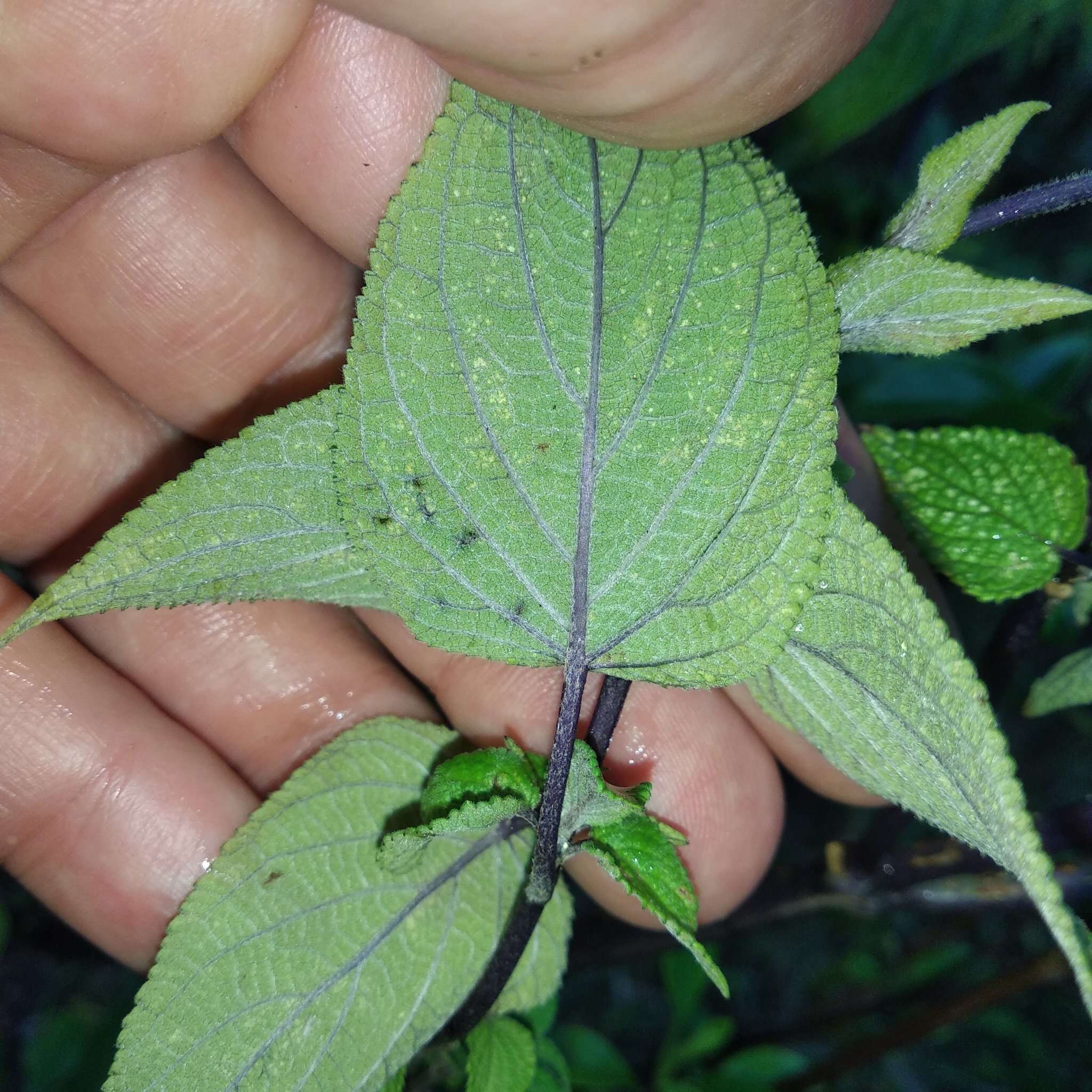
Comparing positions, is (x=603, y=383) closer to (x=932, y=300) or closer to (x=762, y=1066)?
(x=932, y=300)

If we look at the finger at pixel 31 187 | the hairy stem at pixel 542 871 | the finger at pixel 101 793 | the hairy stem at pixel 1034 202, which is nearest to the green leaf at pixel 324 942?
the hairy stem at pixel 542 871

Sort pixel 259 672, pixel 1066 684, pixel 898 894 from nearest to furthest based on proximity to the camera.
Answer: pixel 1066 684 < pixel 259 672 < pixel 898 894

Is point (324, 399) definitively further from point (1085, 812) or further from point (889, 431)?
point (1085, 812)

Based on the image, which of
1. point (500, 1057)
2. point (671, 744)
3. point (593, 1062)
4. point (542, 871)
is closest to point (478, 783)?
point (542, 871)

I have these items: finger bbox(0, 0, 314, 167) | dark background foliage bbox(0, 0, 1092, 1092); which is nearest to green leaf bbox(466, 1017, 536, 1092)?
dark background foliage bbox(0, 0, 1092, 1092)

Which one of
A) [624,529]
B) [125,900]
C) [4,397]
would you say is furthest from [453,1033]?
[4,397]

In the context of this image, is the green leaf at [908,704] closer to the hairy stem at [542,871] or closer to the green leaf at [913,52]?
the hairy stem at [542,871]

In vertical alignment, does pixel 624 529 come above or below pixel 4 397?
below
